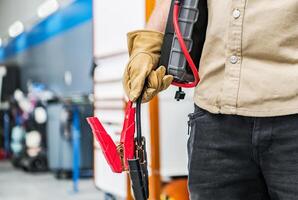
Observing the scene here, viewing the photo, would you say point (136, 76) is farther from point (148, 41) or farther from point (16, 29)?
point (16, 29)

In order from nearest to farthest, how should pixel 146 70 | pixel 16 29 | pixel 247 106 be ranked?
pixel 247 106 < pixel 146 70 < pixel 16 29

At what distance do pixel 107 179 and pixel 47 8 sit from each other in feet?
19.9

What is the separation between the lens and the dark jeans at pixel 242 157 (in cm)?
88

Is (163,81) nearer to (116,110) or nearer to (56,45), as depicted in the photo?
(116,110)

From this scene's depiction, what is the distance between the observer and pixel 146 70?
1.07 m

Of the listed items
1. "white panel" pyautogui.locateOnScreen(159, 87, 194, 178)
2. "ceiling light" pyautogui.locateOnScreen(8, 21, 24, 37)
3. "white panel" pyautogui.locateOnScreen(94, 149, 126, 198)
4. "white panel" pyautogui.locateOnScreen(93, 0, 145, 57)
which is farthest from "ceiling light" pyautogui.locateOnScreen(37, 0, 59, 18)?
"white panel" pyautogui.locateOnScreen(159, 87, 194, 178)

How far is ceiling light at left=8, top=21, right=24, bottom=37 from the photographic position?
1107 centimetres

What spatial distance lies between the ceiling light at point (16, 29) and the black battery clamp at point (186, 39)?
34.0 ft

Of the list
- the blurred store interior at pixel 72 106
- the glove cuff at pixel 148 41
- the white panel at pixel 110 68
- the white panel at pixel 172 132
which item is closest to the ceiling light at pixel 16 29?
the blurred store interior at pixel 72 106

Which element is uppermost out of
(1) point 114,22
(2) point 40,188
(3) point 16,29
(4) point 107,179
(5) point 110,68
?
(3) point 16,29

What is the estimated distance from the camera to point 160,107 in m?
2.18

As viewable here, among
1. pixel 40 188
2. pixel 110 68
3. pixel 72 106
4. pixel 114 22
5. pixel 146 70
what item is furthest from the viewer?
pixel 72 106

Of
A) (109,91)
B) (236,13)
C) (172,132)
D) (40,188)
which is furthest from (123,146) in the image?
(40,188)

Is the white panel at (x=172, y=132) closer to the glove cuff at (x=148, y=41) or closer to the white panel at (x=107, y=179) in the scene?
the white panel at (x=107, y=179)
